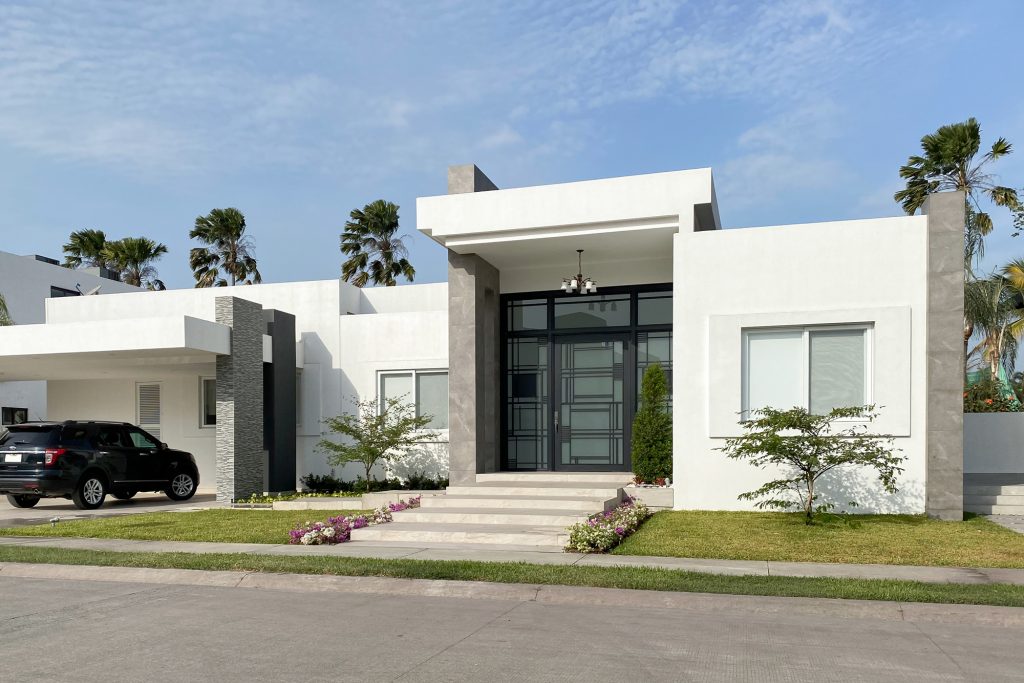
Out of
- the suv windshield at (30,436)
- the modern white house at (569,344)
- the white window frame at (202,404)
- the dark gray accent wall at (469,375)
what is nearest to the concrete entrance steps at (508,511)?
the dark gray accent wall at (469,375)

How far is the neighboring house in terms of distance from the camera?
1165 inches

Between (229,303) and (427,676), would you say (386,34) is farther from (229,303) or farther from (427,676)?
(427,676)

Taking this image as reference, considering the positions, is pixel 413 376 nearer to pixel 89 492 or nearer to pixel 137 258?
pixel 89 492

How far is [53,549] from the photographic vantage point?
10.8 metres

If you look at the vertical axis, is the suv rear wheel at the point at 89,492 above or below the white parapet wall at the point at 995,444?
below

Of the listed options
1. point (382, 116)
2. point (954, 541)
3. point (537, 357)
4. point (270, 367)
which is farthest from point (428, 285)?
point (954, 541)

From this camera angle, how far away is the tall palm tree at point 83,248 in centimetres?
4441

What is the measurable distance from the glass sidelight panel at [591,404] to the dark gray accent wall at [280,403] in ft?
21.4

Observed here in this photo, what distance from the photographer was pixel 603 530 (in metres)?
10.5

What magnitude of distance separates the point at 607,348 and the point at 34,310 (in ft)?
81.5

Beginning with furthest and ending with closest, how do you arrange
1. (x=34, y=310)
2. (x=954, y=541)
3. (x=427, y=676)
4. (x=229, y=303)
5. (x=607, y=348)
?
1. (x=34, y=310)
2. (x=229, y=303)
3. (x=607, y=348)
4. (x=954, y=541)
5. (x=427, y=676)

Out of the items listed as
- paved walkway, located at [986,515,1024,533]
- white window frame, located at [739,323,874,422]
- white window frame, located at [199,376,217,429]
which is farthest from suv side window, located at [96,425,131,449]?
paved walkway, located at [986,515,1024,533]

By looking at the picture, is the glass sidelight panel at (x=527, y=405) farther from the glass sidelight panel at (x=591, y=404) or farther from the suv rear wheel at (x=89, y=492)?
the suv rear wheel at (x=89, y=492)

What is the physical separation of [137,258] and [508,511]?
36323mm
